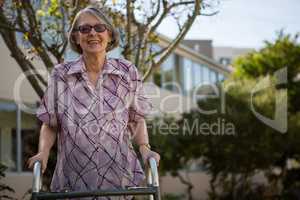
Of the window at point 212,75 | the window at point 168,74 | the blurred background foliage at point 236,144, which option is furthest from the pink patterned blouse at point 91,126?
the window at point 212,75

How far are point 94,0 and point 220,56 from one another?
4441cm

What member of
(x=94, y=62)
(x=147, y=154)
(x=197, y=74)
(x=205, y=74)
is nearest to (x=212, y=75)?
(x=205, y=74)

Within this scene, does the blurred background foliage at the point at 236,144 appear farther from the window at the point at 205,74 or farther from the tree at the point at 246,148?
the window at the point at 205,74

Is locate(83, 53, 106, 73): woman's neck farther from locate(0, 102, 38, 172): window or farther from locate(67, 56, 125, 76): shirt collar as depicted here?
locate(0, 102, 38, 172): window

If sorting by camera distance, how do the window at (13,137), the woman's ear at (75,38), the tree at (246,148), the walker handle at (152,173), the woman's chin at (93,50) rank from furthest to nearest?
the tree at (246,148), the window at (13,137), the woman's ear at (75,38), the woman's chin at (93,50), the walker handle at (152,173)

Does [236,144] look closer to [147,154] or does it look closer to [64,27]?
[64,27]

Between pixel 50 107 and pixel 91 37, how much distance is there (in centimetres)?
47

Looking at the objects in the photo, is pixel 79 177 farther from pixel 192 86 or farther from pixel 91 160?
pixel 192 86

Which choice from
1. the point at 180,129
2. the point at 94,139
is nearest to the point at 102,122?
the point at 94,139

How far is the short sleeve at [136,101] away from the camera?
146 inches

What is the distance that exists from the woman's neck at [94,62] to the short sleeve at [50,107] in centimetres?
20

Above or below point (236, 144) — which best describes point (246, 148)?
below

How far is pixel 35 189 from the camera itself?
324 cm

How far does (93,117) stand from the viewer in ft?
11.6
